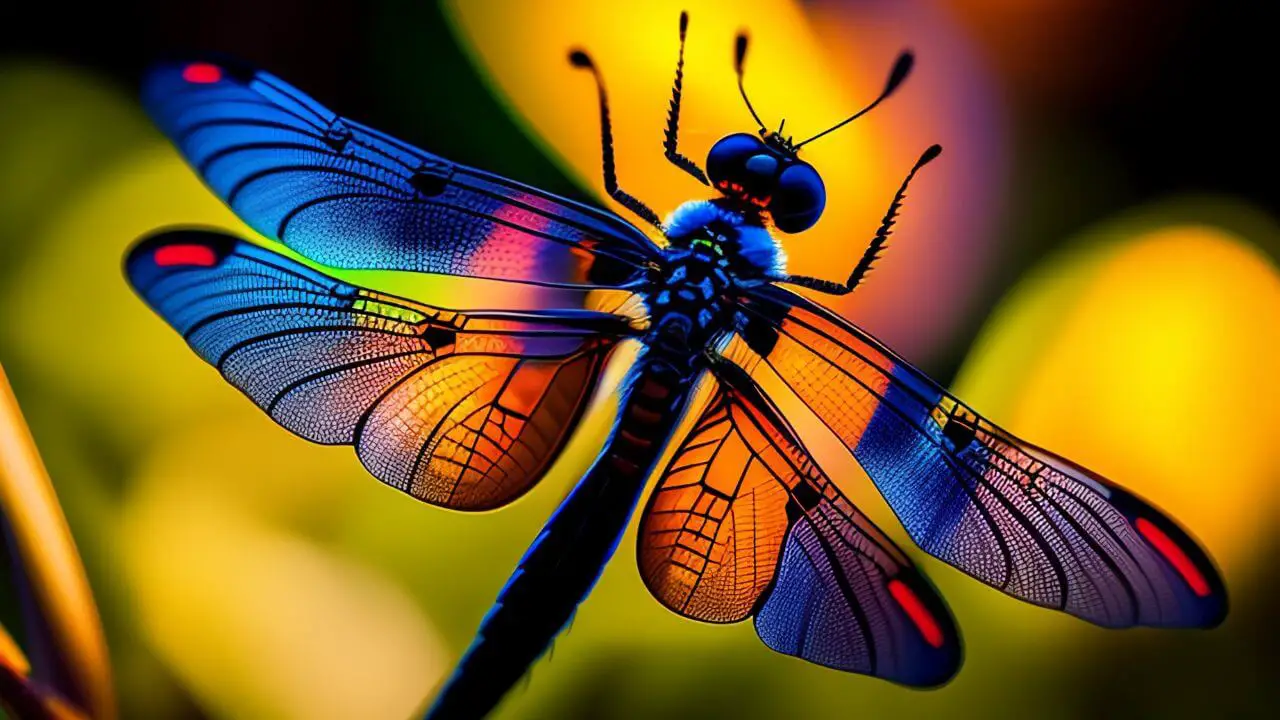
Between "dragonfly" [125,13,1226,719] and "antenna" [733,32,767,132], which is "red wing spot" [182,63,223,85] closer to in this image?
"dragonfly" [125,13,1226,719]

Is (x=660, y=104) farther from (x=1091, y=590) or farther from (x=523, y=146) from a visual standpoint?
(x=1091, y=590)

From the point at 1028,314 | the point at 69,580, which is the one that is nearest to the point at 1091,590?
the point at 1028,314

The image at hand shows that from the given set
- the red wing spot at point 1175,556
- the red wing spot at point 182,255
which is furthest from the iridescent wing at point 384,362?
the red wing spot at point 1175,556

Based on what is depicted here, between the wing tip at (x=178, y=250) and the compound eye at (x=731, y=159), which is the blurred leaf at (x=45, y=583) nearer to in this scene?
the wing tip at (x=178, y=250)

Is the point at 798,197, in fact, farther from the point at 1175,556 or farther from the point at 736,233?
the point at 1175,556

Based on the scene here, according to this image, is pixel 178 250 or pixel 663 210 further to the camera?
pixel 663 210

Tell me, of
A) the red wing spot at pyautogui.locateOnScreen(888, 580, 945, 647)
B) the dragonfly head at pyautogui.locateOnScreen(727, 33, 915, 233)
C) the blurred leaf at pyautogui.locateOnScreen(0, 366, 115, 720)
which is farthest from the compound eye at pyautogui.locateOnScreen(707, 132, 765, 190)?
the blurred leaf at pyautogui.locateOnScreen(0, 366, 115, 720)

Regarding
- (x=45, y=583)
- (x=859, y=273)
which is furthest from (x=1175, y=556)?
(x=45, y=583)
